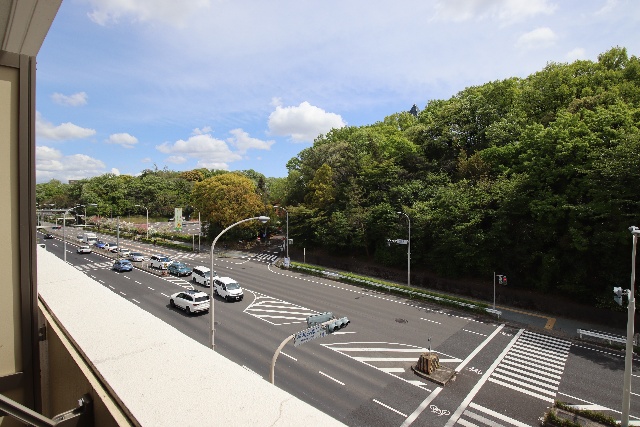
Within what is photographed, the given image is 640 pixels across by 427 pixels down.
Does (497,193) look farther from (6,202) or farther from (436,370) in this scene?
(6,202)

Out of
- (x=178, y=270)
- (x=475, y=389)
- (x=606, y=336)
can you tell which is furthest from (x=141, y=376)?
(x=178, y=270)

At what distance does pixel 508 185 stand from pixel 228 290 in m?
19.8

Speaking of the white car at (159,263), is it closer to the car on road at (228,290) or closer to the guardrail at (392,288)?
the car on road at (228,290)

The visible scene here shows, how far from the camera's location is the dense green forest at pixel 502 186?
19.8 m

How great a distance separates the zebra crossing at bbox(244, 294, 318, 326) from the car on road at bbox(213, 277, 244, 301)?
1.14m

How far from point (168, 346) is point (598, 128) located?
27.1m

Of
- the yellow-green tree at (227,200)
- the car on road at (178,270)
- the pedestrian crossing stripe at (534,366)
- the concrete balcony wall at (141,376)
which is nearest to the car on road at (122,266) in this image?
the car on road at (178,270)

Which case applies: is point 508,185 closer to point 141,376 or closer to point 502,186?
point 502,186

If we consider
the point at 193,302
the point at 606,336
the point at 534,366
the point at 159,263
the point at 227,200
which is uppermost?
the point at 227,200

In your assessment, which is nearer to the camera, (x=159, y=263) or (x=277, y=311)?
(x=277, y=311)

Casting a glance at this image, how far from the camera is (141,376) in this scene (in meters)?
1.88

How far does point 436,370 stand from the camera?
13898mm

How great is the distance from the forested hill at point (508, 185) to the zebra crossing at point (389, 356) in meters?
10.6

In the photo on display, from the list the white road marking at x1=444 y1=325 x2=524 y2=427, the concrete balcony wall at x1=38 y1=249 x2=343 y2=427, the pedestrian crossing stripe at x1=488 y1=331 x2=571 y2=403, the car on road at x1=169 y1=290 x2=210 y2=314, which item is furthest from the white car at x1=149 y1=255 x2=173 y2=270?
the concrete balcony wall at x1=38 y1=249 x2=343 y2=427
